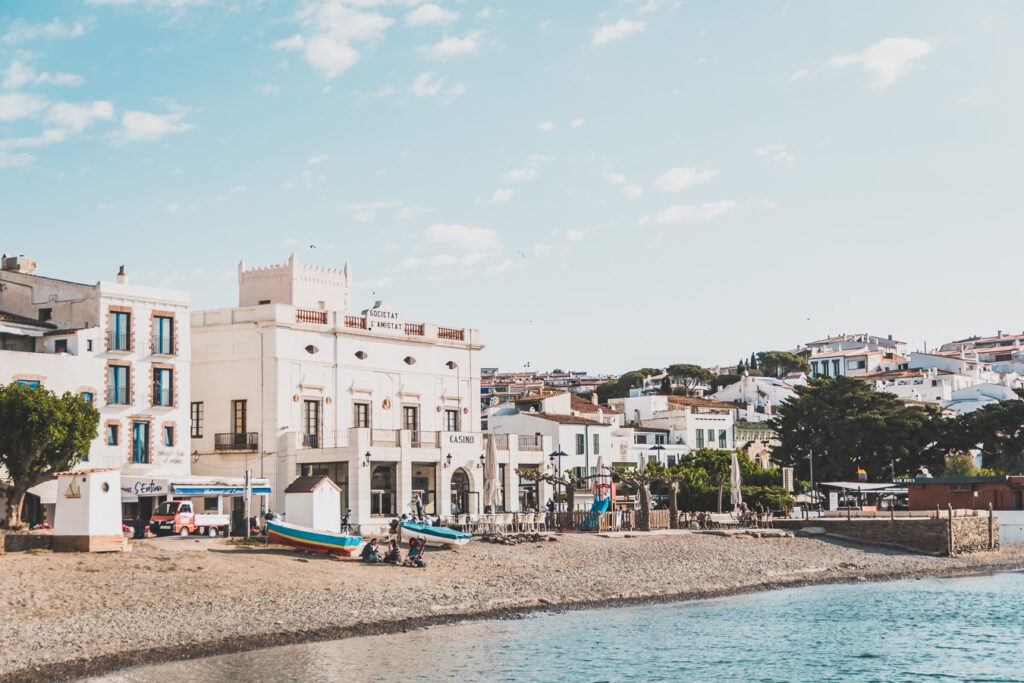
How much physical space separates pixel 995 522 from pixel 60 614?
52788mm

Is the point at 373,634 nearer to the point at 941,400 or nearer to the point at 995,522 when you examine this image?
the point at 995,522

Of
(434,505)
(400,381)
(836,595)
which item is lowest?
(836,595)

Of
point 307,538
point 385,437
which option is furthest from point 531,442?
point 307,538

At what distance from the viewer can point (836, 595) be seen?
47.7 metres

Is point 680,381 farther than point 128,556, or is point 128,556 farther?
point 680,381

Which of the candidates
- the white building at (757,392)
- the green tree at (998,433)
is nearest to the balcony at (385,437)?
the green tree at (998,433)

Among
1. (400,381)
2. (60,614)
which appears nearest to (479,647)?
(60,614)

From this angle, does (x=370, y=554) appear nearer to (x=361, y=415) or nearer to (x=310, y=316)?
(x=361, y=415)

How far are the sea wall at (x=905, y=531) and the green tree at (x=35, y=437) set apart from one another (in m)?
35.6

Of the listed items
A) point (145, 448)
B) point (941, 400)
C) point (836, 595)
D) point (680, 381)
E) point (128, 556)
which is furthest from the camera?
point (680, 381)

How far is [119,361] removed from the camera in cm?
5088

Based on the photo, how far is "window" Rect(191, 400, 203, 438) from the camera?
186ft

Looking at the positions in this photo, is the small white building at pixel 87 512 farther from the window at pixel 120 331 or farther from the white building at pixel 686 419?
the white building at pixel 686 419

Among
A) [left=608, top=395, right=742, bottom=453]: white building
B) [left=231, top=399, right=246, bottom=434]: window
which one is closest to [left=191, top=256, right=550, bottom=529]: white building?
[left=231, top=399, right=246, bottom=434]: window
